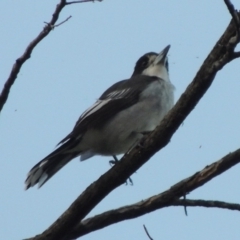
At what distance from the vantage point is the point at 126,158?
418cm

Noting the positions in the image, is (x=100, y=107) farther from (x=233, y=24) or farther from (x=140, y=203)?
(x=233, y=24)

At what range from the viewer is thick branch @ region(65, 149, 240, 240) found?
3.94 m

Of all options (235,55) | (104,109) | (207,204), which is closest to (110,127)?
(104,109)

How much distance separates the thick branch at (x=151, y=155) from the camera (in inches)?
139

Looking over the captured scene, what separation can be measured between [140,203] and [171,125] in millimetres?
606

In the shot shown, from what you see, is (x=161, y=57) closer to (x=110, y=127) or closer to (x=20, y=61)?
(x=110, y=127)

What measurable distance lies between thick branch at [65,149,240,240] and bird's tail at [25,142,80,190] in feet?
5.80

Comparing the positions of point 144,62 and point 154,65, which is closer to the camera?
point 154,65

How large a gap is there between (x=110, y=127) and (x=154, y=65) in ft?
5.86

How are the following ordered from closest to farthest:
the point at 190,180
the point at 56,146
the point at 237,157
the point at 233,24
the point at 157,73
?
1. the point at 233,24
2. the point at 237,157
3. the point at 190,180
4. the point at 56,146
5. the point at 157,73

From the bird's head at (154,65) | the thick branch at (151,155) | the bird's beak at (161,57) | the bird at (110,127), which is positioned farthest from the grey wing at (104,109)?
the thick branch at (151,155)

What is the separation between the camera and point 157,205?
Answer: 4.04 m

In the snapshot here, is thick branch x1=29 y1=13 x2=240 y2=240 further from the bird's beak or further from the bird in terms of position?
the bird's beak

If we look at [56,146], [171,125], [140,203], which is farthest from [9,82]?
[56,146]
